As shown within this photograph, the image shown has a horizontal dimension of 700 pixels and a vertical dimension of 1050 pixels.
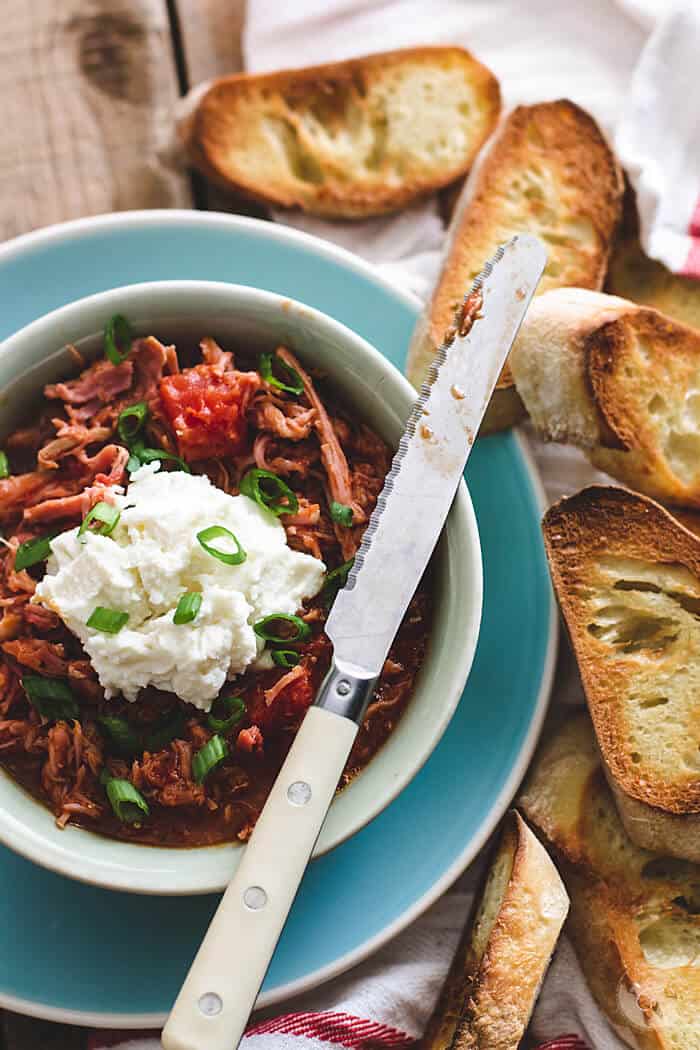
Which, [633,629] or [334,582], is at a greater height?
[334,582]

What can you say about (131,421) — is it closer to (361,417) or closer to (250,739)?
A: (361,417)

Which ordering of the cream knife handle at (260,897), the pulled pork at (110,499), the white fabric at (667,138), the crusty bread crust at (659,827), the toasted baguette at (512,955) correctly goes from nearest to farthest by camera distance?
the cream knife handle at (260,897)
the pulled pork at (110,499)
the toasted baguette at (512,955)
the crusty bread crust at (659,827)
the white fabric at (667,138)

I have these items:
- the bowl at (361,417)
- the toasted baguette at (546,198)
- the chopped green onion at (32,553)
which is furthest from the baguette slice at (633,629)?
the chopped green onion at (32,553)

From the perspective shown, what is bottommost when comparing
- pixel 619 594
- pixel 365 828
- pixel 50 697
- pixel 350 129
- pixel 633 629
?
pixel 365 828

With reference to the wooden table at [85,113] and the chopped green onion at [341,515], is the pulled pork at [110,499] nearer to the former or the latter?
the chopped green onion at [341,515]

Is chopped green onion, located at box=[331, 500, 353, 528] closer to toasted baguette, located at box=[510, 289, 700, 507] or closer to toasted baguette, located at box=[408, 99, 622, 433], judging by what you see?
toasted baguette, located at box=[510, 289, 700, 507]

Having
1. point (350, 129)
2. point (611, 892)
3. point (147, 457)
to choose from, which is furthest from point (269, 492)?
point (350, 129)
